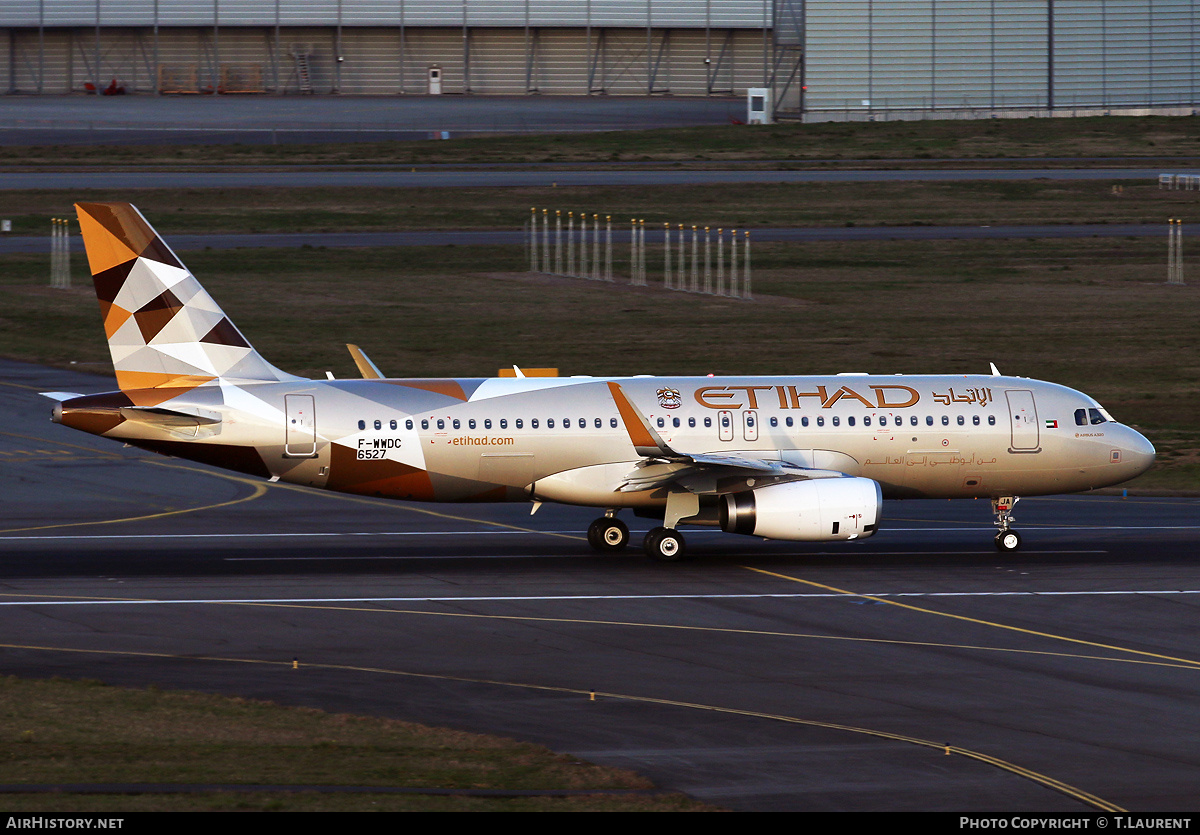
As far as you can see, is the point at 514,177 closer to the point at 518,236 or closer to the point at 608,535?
the point at 518,236

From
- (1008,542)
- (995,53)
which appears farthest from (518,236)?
(1008,542)

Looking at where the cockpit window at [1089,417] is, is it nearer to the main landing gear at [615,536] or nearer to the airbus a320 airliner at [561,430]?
the airbus a320 airliner at [561,430]

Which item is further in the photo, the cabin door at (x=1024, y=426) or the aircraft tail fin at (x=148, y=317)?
the cabin door at (x=1024, y=426)

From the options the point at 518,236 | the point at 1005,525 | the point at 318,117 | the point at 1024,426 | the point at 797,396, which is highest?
the point at 318,117

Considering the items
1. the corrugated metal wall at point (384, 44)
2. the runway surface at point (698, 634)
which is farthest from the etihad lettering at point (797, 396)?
the corrugated metal wall at point (384, 44)

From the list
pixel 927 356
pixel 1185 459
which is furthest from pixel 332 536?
pixel 927 356

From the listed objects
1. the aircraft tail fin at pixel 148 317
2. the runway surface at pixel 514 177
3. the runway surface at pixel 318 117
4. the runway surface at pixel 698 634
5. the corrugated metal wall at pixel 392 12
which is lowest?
the runway surface at pixel 698 634

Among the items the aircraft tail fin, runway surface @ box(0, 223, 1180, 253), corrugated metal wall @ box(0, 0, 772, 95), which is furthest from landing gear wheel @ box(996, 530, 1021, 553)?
corrugated metal wall @ box(0, 0, 772, 95)

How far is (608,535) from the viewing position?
3772cm

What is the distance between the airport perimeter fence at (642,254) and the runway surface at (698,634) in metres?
35.8

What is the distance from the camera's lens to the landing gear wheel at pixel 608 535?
3772cm

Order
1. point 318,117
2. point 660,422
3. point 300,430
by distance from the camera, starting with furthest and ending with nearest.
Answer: point 318,117
point 660,422
point 300,430

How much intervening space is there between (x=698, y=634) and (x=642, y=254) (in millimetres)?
55980

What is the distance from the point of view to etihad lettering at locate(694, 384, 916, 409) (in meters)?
37.2
